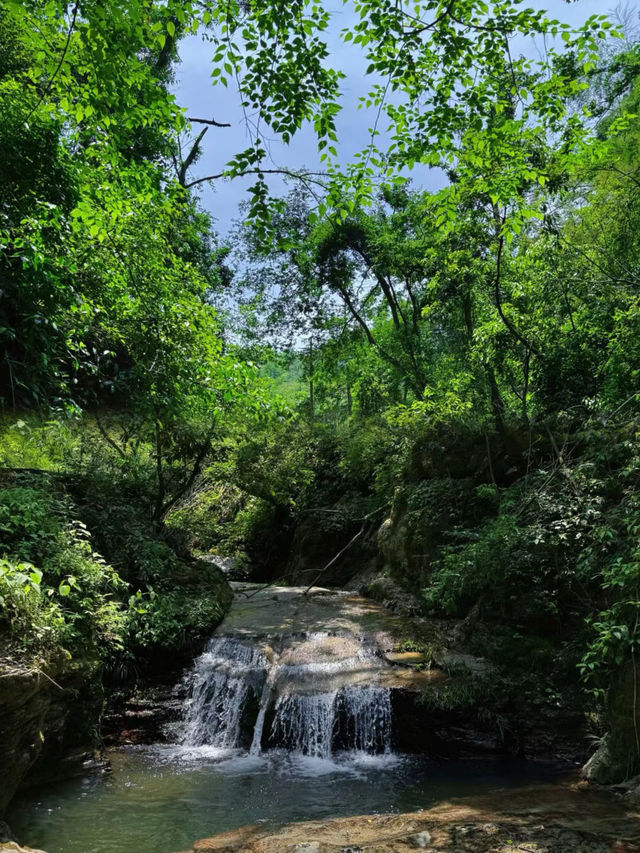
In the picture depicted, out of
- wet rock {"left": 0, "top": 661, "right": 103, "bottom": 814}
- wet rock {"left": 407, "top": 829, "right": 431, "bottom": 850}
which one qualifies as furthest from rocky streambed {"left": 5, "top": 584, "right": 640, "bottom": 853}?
wet rock {"left": 0, "top": 661, "right": 103, "bottom": 814}

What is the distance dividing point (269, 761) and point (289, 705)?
806mm

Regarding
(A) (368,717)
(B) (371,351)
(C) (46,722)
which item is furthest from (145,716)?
(B) (371,351)

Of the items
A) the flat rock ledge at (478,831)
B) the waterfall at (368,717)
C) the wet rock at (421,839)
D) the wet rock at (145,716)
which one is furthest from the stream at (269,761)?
the wet rock at (421,839)

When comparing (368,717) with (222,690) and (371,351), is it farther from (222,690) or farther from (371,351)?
(371,351)

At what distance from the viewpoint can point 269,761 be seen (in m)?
6.87

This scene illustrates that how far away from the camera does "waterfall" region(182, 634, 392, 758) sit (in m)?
7.15

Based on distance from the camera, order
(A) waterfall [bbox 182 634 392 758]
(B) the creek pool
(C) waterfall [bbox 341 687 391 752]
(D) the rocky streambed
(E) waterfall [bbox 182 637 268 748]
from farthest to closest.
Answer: (E) waterfall [bbox 182 637 268 748] → (A) waterfall [bbox 182 634 392 758] → (C) waterfall [bbox 341 687 391 752] → (B) the creek pool → (D) the rocky streambed

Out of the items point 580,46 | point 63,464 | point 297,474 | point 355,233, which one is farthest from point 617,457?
point 355,233

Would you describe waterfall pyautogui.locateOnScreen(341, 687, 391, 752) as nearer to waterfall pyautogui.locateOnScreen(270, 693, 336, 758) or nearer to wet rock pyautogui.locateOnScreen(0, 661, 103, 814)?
waterfall pyautogui.locateOnScreen(270, 693, 336, 758)

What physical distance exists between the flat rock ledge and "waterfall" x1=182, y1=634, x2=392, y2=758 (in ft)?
7.43

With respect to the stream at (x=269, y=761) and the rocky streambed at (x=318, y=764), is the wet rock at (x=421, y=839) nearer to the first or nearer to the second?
the rocky streambed at (x=318, y=764)

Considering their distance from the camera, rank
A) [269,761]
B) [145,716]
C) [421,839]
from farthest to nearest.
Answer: [145,716], [269,761], [421,839]

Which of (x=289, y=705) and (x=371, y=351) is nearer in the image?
(x=289, y=705)

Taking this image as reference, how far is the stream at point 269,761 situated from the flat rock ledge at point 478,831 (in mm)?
581
